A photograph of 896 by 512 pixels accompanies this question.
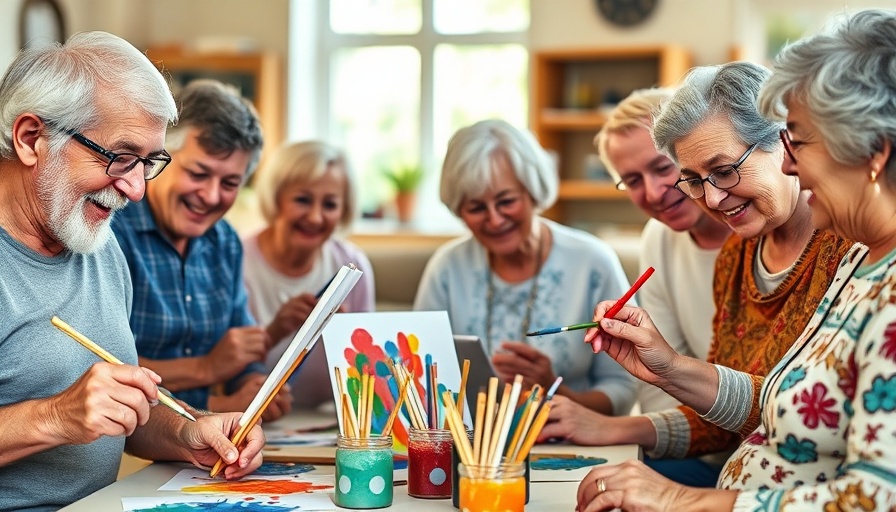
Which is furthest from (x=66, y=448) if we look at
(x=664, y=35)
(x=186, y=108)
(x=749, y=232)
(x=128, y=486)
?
(x=664, y=35)

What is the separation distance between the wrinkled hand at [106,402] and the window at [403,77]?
5.36 m

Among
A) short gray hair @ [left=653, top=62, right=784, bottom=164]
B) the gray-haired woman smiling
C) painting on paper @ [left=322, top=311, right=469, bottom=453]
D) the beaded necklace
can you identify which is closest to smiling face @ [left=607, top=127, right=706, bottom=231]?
the beaded necklace

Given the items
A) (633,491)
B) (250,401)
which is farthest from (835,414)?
(250,401)

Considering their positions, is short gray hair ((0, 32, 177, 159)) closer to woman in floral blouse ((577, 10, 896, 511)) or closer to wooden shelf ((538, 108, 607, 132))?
woman in floral blouse ((577, 10, 896, 511))

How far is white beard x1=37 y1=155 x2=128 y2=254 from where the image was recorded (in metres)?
Answer: 1.75

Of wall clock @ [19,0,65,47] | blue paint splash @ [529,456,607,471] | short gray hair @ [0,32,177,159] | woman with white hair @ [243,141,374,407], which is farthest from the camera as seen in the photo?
wall clock @ [19,0,65,47]

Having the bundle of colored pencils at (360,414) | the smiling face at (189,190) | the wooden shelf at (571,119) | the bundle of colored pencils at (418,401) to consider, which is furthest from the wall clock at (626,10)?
the bundle of colored pencils at (360,414)

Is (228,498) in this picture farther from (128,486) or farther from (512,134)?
(512,134)

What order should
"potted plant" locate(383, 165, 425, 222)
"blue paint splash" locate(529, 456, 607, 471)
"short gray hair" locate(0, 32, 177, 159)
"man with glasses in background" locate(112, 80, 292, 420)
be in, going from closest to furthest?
"short gray hair" locate(0, 32, 177, 159) < "blue paint splash" locate(529, 456, 607, 471) < "man with glasses in background" locate(112, 80, 292, 420) < "potted plant" locate(383, 165, 425, 222)

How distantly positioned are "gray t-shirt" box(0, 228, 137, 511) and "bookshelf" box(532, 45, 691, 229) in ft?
14.8

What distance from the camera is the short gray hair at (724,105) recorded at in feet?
6.27

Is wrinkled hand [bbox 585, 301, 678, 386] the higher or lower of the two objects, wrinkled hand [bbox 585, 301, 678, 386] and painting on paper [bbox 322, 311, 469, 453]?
the higher

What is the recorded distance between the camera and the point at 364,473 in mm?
1543

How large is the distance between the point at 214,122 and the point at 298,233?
0.71 meters
